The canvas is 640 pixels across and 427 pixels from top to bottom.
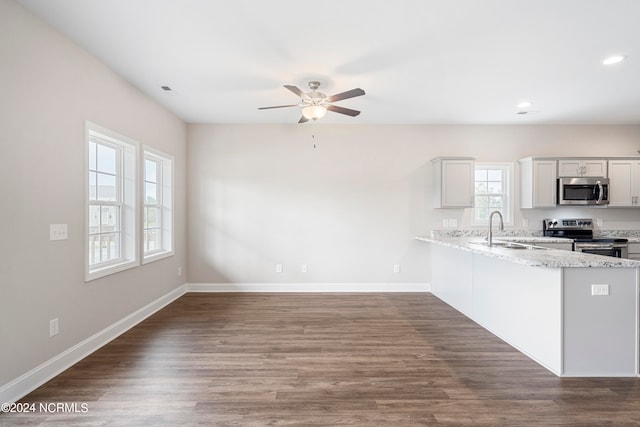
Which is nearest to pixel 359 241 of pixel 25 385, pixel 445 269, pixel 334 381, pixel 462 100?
pixel 445 269

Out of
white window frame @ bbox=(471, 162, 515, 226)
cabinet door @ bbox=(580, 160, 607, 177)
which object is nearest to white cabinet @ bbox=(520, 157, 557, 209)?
white window frame @ bbox=(471, 162, 515, 226)

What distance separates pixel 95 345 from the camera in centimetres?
297

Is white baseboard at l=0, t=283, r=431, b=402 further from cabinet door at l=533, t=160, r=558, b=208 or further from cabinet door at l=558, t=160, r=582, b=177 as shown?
cabinet door at l=558, t=160, r=582, b=177

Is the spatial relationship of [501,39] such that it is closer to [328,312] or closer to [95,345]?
[328,312]

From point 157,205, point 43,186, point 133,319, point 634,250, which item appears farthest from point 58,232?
point 634,250

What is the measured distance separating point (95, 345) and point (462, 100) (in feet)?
16.8

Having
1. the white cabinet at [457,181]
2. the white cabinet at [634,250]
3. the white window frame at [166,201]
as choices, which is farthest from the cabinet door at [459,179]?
the white window frame at [166,201]

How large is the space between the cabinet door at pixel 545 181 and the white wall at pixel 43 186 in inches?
234

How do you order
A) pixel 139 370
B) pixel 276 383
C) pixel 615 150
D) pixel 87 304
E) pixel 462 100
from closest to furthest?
pixel 276 383, pixel 139 370, pixel 87 304, pixel 462 100, pixel 615 150

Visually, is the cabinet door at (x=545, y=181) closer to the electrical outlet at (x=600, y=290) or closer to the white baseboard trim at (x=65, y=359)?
the electrical outlet at (x=600, y=290)

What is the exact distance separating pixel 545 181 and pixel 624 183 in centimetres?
127

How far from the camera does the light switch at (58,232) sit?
2.49 metres

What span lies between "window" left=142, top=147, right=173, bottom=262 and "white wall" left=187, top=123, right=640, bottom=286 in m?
0.51

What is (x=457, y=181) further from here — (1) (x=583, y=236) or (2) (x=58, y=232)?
(2) (x=58, y=232)
